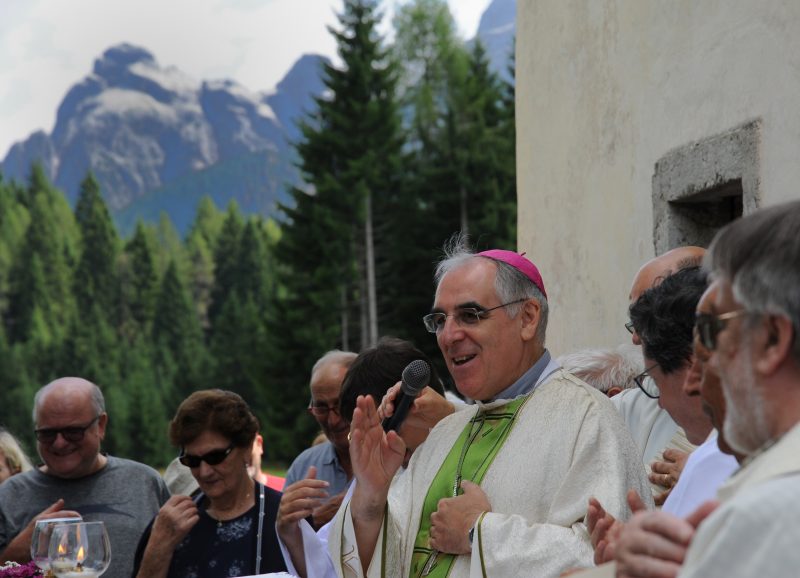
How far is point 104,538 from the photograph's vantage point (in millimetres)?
3717

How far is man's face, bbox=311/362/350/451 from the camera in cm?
516

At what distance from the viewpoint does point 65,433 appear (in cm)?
541

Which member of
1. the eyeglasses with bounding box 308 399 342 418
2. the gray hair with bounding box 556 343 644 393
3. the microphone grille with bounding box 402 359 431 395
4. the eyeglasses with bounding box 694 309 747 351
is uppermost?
the eyeglasses with bounding box 694 309 747 351

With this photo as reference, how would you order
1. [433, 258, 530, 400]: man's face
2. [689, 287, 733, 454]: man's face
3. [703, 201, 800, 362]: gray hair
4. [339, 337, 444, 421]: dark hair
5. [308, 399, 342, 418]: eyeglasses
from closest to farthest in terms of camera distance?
[703, 201, 800, 362]: gray hair < [689, 287, 733, 454]: man's face < [433, 258, 530, 400]: man's face < [339, 337, 444, 421]: dark hair < [308, 399, 342, 418]: eyeglasses

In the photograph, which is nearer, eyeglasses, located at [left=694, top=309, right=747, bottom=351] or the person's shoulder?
eyeglasses, located at [left=694, top=309, right=747, bottom=351]

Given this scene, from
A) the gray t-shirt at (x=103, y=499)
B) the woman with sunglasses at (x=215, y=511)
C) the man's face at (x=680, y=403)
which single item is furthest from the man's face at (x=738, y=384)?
the gray t-shirt at (x=103, y=499)

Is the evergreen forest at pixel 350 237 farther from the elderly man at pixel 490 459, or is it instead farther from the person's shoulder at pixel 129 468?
the elderly man at pixel 490 459

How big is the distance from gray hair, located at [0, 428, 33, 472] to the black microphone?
3512 millimetres

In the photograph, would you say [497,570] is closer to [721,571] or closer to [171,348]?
[721,571]

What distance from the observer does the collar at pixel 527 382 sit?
12.5 feet

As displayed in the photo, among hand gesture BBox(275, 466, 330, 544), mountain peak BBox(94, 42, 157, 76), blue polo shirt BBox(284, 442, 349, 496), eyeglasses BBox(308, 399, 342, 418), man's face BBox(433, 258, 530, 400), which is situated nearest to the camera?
man's face BBox(433, 258, 530, 400)

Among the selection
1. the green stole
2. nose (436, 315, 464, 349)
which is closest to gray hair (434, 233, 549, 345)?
nose (436, 315, 464, 349)

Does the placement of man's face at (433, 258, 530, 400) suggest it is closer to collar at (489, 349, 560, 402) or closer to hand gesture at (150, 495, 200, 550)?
collar at (489, 349, 560, 402)

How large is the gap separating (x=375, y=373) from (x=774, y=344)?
8.24 ft
